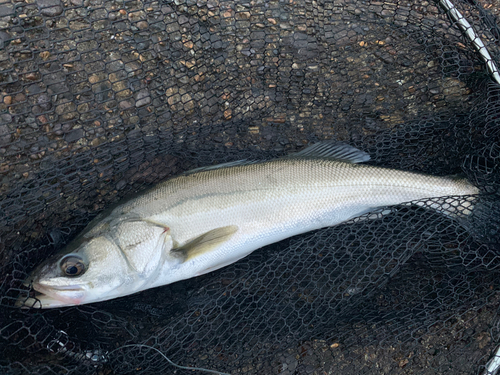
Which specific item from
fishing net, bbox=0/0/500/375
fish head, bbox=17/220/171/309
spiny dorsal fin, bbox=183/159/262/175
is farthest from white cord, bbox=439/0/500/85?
fish head, bbox=17/220/171/309

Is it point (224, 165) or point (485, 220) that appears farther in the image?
point (224, 165)

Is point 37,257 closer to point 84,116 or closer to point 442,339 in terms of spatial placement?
point 84,116

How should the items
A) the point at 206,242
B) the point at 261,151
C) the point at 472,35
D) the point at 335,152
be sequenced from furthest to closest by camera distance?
the point at 261,151 < the point at 335,152 < the point at 472,35 < the point at 206,242

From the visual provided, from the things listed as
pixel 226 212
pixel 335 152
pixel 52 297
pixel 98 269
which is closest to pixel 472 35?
pixel 335 152

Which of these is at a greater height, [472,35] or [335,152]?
[472,35]

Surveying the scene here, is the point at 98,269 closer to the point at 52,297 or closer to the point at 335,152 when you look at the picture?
the point at 52,297

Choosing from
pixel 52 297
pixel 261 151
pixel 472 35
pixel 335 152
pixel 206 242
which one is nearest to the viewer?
pixel 52 297

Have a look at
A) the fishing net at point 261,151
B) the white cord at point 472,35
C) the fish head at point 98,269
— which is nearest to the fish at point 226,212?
the fish head at point 98,269
